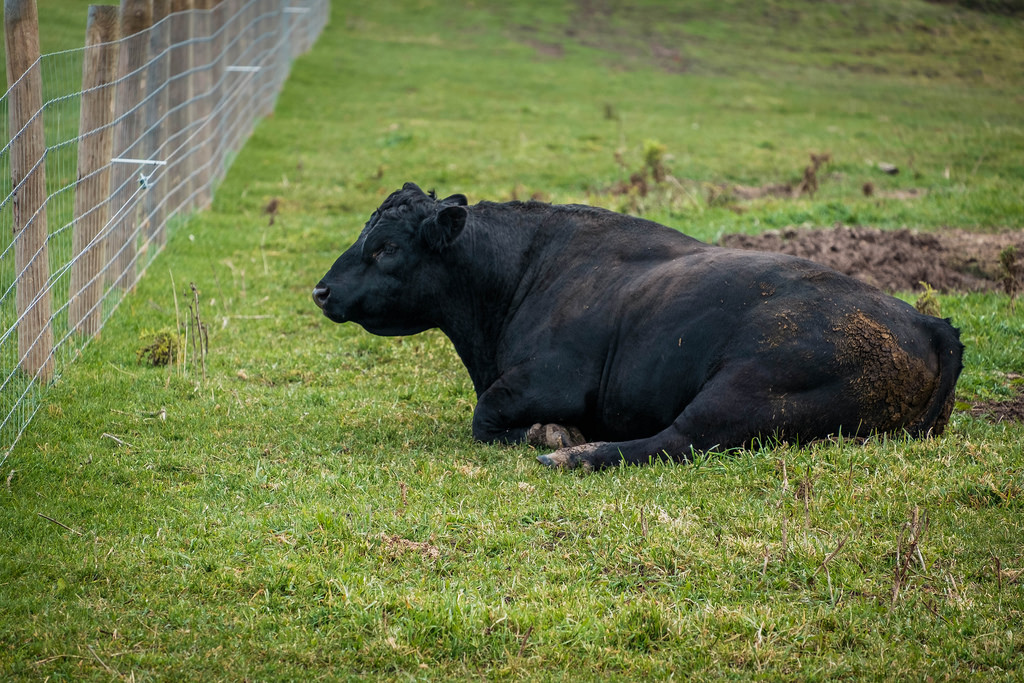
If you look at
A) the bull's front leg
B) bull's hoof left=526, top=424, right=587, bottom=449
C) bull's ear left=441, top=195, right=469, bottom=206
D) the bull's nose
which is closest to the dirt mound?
bull's ear left=441, top=195, right=469, bottom=206

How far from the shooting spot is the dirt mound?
11.4 metres

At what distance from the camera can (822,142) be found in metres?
23.8

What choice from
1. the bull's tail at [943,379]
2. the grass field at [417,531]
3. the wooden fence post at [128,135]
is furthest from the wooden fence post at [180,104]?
the bull's tail at [943,379]

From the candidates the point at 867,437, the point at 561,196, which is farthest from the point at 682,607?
the point at 561,196

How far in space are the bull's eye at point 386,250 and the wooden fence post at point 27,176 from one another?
97.7 inches

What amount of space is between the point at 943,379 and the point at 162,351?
6.06 m

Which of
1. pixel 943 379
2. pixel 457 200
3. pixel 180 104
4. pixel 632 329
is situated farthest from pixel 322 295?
pixel 180 104

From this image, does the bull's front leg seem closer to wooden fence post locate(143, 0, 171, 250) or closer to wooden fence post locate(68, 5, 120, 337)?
wooden fence post locate(68, 5, 120, 337)

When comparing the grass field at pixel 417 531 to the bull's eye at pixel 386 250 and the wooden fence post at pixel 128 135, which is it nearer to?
the wooden fence post at pixel 128 135

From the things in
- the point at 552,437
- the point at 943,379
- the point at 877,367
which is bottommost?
the point at 552,437

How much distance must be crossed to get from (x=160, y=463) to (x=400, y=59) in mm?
30439

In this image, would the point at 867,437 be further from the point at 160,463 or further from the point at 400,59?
the point at 400,59

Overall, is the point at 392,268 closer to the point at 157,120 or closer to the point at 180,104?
the point at 157,120

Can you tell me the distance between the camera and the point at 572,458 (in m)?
6.66
